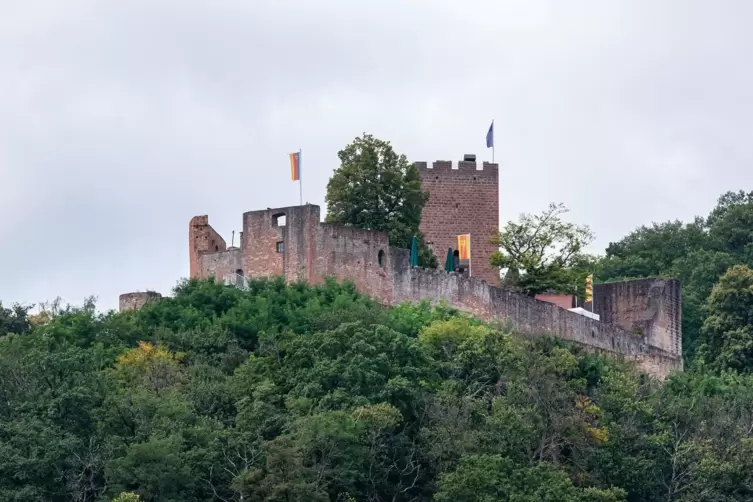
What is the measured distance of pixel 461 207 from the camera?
72.2m

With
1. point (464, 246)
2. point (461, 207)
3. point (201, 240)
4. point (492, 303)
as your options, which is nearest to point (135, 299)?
point (201, 240)

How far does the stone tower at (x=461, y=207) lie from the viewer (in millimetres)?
71375

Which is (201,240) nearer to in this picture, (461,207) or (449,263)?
(449,263)

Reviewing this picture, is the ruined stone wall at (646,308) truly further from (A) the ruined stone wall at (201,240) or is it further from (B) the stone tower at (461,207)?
(A) the ruined stone wall at (201,240)

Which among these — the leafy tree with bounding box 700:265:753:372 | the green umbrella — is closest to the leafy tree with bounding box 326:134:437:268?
the green umbrella

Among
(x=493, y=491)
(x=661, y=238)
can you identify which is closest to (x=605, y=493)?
(x=493, y=491)

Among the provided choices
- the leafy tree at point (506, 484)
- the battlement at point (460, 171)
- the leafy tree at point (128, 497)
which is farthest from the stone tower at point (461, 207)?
the leafy tree at point (128, 497)

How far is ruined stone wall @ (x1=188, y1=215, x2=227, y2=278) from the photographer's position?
207 feet

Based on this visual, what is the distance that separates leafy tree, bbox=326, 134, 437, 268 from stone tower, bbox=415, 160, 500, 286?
20.2 feet

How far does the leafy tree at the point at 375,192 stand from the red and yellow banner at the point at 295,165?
2.36 meters

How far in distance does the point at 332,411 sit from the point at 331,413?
13.6 inches

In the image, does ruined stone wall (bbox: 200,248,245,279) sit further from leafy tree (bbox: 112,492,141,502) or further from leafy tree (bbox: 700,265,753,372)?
leafy tree (bbox: 700,265,753,372)

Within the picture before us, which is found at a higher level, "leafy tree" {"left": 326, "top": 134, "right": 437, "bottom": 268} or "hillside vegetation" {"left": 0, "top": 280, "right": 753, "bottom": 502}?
"leafy tree" {"left": 326, "top": 134, "right": 437, "bottom": 268}

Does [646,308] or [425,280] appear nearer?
[425,280]
